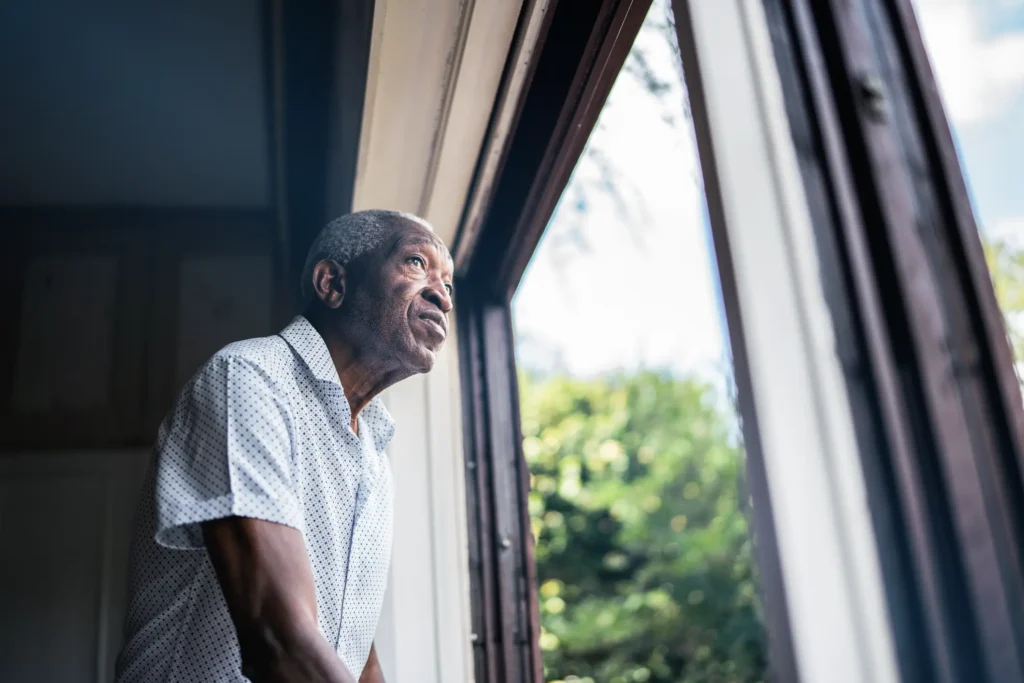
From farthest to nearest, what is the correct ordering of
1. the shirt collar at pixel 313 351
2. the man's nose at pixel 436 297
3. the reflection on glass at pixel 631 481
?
1. the reflection on glass at pixel 631 481
2. the man's nose at pixel 436 297
3. the shirt collar at pixel 313 351

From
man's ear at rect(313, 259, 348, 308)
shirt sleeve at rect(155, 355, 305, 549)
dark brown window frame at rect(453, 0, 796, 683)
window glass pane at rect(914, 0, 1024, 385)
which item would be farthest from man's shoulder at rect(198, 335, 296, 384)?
window glass pane at rect(914, 0, 1024, 385)

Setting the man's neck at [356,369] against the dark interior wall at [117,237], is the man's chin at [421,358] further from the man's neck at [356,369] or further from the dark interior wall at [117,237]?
the dark interior wall at [117,237]

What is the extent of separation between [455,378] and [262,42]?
0.87m

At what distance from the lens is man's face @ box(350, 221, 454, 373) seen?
111 cm

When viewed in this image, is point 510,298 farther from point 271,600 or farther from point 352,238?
point 271,600

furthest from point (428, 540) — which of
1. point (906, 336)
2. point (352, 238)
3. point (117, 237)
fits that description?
point (117, 237)

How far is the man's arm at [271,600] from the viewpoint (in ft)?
2.36

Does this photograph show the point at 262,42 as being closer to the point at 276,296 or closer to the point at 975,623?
the point at 276,296

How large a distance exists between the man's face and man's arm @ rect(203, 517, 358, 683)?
0.37 m

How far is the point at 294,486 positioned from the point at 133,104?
150 cm

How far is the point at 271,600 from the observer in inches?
29.2

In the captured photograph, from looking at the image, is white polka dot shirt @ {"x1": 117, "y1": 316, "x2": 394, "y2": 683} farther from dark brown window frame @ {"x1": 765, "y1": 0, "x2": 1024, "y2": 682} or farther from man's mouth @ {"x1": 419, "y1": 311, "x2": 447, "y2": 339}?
dark brown window frame @ {"x1": 765, "y1": 0, "x2": 1024, "y2": 682}

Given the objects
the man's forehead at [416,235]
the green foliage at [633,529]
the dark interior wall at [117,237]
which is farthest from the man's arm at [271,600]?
the green foliage at [633,529]

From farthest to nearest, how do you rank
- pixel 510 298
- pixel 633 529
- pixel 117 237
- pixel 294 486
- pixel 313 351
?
pixel 633 529 < pixel 117 237 < pixel 510 298 < pixel 313 351 < pixel 294 486
